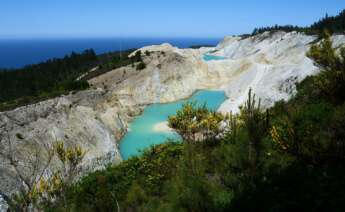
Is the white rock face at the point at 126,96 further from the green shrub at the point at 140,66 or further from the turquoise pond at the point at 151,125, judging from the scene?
the turquoise pond at the point at 151,125

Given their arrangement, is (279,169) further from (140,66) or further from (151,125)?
(140,66)

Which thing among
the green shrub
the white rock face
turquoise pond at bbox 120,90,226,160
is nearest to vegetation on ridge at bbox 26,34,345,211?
the white rock face

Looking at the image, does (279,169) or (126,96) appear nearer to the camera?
(279,169)

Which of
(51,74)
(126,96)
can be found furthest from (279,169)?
(51,74)

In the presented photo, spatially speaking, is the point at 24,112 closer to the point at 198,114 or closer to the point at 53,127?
the point at 53,127

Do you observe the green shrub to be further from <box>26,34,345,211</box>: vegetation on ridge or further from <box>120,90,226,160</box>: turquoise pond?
<box>26,34,345,211</box>: vegetation on ridge

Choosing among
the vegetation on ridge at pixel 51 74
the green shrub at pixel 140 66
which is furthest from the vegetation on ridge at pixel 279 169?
the vegetation on ridge at pixel 51 74

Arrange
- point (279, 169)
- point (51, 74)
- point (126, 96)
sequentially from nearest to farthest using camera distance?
point (279, 169), point (126, 96), point (51, 74)


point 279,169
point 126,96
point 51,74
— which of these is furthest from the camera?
point 51,74
